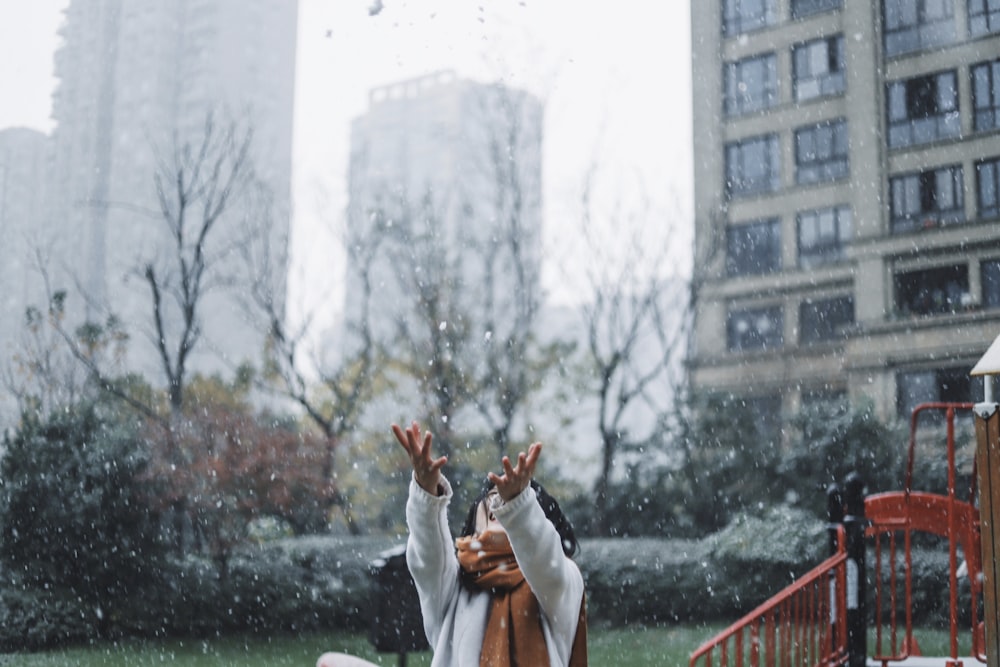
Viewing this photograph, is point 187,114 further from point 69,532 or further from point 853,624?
point 853,624

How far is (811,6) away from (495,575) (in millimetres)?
13396

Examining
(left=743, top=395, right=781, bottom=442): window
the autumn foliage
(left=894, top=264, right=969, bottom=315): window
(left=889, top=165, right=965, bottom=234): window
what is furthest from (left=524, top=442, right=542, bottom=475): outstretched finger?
(left=889, top=165, right=965, bottom=234): window

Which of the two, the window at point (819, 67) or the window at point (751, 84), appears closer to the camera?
the window at point (819, 67)

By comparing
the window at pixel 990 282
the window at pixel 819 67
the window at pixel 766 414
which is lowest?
the window at pixel 766 414

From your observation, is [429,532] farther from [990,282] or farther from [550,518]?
[990,282]

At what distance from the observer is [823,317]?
1334 cm

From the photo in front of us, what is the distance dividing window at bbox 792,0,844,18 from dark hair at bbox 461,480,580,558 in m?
12.9

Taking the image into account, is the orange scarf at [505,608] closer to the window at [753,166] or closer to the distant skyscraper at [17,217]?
the distant skyscraper at [17,217]

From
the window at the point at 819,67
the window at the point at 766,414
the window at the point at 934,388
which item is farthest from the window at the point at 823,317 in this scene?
the window at the point at 819,67

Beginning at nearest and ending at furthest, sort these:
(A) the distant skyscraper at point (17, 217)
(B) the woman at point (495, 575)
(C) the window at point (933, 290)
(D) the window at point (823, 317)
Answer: (B) the woman at point (495, 575) < (C) the window at point (933, 290) < (A) the distant skyscraper at point (17, 217) < (D) the window at point (823, 317)

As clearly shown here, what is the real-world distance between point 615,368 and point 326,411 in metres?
3.77

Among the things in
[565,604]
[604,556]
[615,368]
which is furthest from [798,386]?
[565,604]

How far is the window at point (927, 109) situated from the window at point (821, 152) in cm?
104

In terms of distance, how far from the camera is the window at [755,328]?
13539mm
